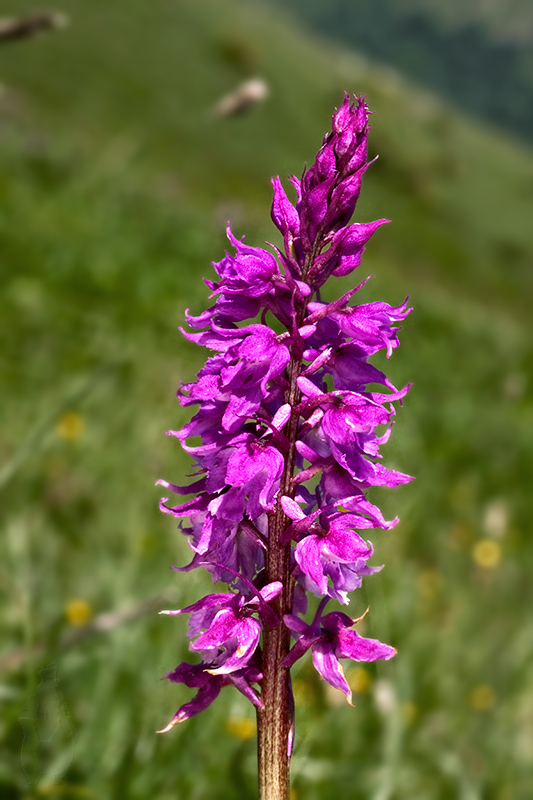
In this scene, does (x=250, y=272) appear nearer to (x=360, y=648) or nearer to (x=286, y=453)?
(x=286, y=453)

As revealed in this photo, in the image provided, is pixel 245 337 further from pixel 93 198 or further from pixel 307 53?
pixel 307 53

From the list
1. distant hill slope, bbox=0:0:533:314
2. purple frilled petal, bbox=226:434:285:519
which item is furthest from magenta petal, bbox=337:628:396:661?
distant hill slope, bbox=0:0:533:314

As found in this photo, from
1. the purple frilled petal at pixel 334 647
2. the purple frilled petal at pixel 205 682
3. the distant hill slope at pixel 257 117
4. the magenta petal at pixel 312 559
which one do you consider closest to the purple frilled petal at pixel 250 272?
the magenta petal at pixel 312 559

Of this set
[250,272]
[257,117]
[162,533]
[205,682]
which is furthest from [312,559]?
[257,117]

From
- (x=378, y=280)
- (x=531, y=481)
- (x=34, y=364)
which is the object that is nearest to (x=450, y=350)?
(x=531, y=481)

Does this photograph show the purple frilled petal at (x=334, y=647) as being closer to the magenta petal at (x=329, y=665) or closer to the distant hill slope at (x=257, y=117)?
the magenta petal at (x=329, y=665)

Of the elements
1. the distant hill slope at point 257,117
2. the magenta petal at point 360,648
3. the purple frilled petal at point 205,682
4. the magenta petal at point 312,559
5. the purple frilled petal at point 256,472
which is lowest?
the purple frilled petal at point 205,682

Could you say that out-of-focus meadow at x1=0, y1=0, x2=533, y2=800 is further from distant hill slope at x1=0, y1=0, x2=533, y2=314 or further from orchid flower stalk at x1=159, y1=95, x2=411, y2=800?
distant hill slope at x1=0, y1=0, x2=533, y2=314
